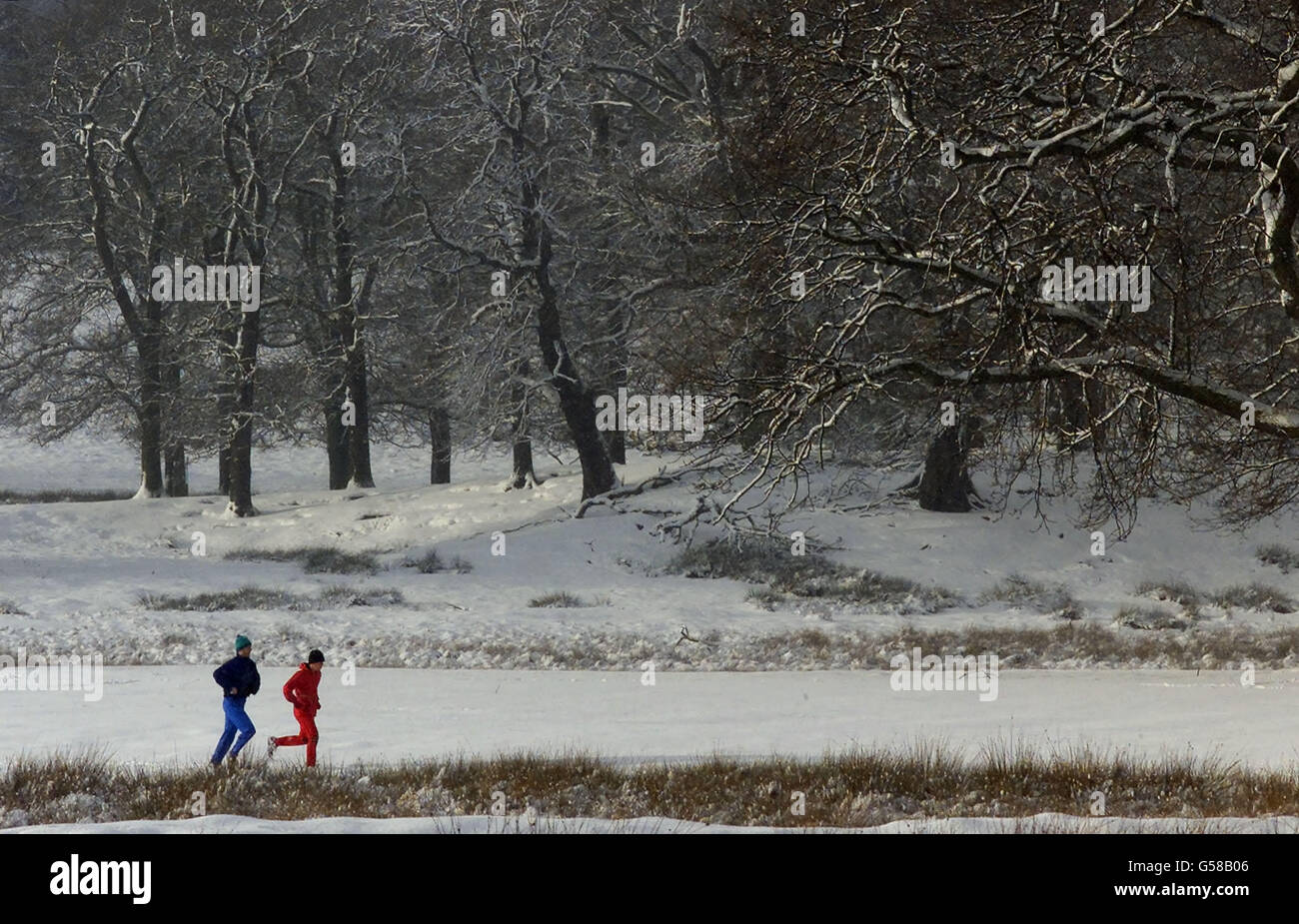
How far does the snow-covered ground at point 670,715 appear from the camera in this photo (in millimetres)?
11852

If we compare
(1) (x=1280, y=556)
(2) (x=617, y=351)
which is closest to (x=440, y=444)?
(2) (x=617, y=351)

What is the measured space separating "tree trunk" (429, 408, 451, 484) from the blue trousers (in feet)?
91.4

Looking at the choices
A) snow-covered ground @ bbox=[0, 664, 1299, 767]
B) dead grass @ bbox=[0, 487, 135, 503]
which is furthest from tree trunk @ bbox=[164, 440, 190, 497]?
snow-covered ground @ bbox=[0, 664, 1299, 767]

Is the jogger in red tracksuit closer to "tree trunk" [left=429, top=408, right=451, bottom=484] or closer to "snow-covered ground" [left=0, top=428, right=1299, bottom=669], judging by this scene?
"snow-covered ground" [left=0, top=428, right=1299, bottom=669]

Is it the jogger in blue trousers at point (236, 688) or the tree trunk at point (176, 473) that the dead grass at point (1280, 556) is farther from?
the tree trunk at point (176, 473)

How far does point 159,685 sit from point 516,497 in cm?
1693
